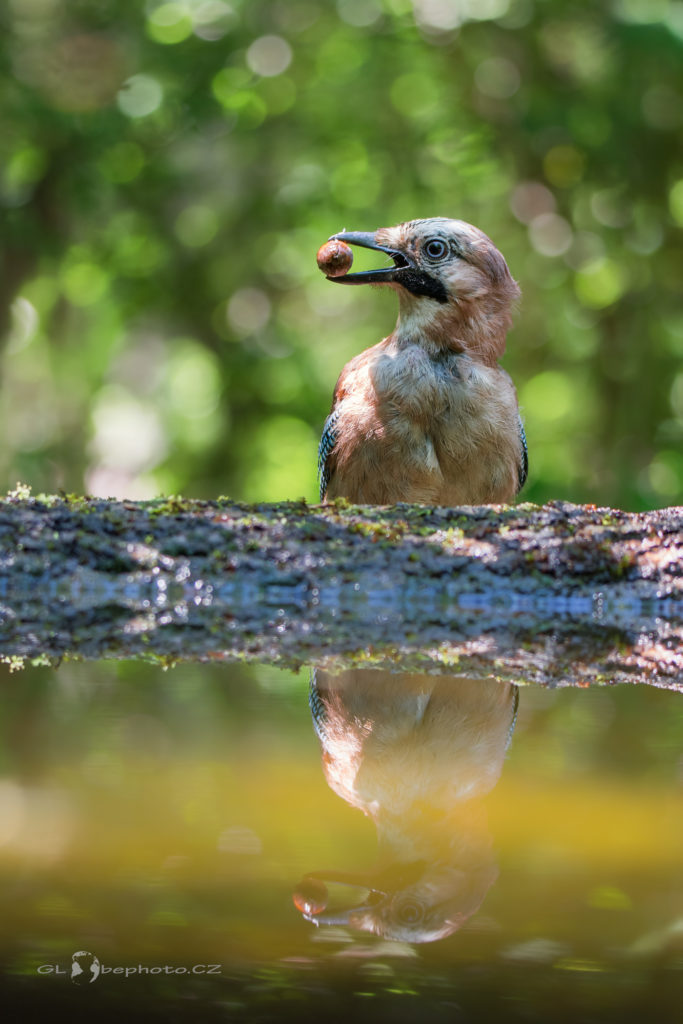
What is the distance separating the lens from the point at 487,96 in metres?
14.9

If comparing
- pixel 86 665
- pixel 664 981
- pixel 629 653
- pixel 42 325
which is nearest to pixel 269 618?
pixel 86 665

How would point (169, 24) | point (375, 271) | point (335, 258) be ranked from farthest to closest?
point (169, 24), point (335, 258), point (375, 271)

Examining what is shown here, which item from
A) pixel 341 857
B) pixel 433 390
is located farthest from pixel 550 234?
pixel 341 857

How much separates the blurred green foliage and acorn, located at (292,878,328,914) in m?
11.6

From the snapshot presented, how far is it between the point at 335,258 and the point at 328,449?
1038 mm

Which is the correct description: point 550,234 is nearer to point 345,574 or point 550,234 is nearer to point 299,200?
point 299,200

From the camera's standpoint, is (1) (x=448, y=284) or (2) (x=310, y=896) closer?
(2) (x=310, y=896)

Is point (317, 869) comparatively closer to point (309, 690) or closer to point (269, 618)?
point (309, 690)

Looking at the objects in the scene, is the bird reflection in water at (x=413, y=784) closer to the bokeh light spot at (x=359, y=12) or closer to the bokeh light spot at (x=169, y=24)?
the bokeh light spot at (x=169, y=24)

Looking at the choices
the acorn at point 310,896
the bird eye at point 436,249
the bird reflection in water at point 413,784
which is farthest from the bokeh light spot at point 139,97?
the acorn at point 310,896

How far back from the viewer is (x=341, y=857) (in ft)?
6.79

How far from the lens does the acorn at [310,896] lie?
1825mm

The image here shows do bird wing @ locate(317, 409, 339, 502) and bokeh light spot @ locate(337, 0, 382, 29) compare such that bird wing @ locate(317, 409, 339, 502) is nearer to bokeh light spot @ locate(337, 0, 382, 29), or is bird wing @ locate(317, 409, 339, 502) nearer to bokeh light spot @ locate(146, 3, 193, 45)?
bokeh light spot @ locate(146, 3, 193, 45)

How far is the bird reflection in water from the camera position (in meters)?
1.88
